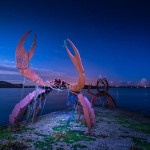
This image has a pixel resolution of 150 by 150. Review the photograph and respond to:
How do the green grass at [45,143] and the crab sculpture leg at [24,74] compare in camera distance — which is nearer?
the green grass at [45,143]

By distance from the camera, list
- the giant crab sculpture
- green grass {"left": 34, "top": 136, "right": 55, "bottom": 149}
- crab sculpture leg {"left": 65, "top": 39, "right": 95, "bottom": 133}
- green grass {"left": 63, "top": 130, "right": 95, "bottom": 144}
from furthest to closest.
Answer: the giant crab sculpture, crab sculpture leg {"left": 65, "top": 39, "right": 95, "bottom": 133}, green grass {"left": 63, "top": 130, "right": 95, "bottom": 144}, green grass {"left": 34, "top": 136, "right": 55, "bottom": 149}

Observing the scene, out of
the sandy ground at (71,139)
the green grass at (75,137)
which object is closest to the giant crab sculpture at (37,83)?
the green grass at (75,137)

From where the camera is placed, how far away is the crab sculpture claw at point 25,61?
9.95 metres

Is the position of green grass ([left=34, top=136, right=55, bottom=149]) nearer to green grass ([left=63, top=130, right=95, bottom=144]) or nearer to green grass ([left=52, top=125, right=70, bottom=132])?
green grass ([left=63, top=130, right=95, bottom=144])

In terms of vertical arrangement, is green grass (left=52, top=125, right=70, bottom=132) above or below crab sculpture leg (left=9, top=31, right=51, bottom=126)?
below

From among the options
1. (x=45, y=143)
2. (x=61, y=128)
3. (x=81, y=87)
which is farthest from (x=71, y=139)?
(x=81, y=87)

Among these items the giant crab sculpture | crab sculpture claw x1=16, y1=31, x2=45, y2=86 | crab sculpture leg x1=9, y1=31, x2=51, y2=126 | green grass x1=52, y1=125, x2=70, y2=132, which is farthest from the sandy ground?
crab sculpture claw x1=16, y1=31, x2=45, y2=86

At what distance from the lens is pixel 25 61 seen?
10.3m

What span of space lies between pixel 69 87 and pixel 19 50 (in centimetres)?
360

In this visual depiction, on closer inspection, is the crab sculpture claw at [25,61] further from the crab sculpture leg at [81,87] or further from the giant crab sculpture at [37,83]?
the crab sculpture leg at [81,87]

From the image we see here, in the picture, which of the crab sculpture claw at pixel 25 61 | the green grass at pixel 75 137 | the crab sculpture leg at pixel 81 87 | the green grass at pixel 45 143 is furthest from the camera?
the crab sculpture claw at pixel 25 61

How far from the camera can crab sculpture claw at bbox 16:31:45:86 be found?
9.95m

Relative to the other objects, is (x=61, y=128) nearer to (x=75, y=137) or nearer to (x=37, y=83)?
(x=75, y=137)

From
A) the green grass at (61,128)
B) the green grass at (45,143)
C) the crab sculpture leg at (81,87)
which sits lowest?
the green grass at (45,143)
